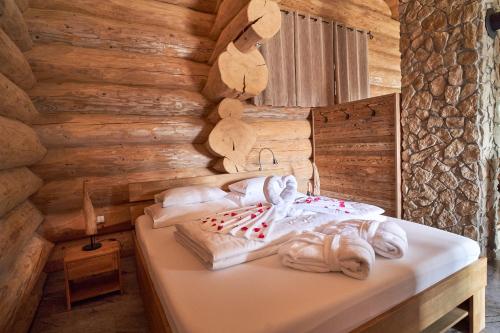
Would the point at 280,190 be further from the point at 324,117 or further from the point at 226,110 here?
the point at 324,117

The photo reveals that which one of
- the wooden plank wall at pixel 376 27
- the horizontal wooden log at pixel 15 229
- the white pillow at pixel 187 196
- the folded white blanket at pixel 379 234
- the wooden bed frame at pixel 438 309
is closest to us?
the wooden bed frame at pixel 438 309

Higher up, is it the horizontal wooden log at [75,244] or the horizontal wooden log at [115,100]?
the horizontal wooden log at [115,100]

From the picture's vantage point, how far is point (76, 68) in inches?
113

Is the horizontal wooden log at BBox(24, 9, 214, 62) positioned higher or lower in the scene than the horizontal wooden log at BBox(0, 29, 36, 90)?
higher

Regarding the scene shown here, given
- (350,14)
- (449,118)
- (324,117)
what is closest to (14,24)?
(324,117)

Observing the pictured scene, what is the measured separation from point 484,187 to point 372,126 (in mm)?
1409

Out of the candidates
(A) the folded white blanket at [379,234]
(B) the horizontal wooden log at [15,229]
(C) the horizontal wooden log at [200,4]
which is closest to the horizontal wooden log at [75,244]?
(B) the horizontal wooden log at [15,229]

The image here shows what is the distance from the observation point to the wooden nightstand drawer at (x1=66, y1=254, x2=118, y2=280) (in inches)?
84.5

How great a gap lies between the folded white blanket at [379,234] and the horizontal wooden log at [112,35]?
298 centimetres

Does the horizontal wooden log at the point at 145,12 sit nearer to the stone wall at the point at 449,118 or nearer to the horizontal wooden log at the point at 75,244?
the horizontal wooden log at the point at 75,244

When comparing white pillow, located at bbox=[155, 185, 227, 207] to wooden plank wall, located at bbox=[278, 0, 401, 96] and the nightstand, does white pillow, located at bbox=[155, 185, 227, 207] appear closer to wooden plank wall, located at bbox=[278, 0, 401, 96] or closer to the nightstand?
the nightstand

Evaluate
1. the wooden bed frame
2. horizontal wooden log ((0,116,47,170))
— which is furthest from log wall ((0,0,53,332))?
the wooden bed frame

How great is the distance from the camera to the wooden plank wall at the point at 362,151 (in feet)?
11.4

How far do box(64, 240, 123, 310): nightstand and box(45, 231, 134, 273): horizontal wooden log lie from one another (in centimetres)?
51
